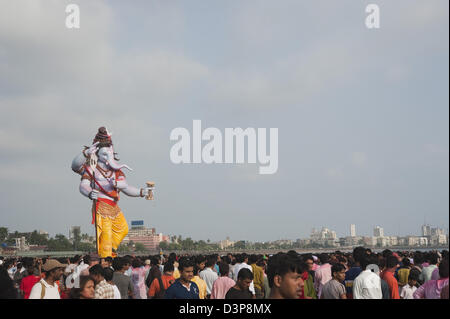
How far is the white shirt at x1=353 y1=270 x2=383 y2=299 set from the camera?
7035 millimetres

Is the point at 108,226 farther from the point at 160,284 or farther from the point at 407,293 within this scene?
the point at 407,293

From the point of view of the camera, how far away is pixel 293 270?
502cm

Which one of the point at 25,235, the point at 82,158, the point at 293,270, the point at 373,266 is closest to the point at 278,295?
the point at 293,270

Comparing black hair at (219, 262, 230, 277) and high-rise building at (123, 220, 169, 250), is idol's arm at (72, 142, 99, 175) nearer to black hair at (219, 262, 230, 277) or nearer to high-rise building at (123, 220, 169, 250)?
black hair at (219, 262, 230, 277)

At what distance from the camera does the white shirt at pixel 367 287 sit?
7035mm

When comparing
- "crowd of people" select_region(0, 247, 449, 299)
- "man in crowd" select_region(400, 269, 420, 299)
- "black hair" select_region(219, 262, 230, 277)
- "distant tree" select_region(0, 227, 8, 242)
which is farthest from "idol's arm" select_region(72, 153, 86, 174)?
"distant tree" select_region(0, 227, 8, 242)

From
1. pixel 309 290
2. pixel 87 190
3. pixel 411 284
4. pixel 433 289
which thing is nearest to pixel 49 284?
pixel 309 290

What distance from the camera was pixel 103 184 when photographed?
22.3 metres

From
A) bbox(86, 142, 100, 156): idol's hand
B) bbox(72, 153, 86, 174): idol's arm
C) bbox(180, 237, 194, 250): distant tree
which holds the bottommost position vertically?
bbox(180, 237, 194, 250): distant tree

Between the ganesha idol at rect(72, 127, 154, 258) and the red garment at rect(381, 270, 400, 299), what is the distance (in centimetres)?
1598

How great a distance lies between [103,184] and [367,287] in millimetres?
17032

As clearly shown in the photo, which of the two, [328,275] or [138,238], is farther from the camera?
[138,238]
